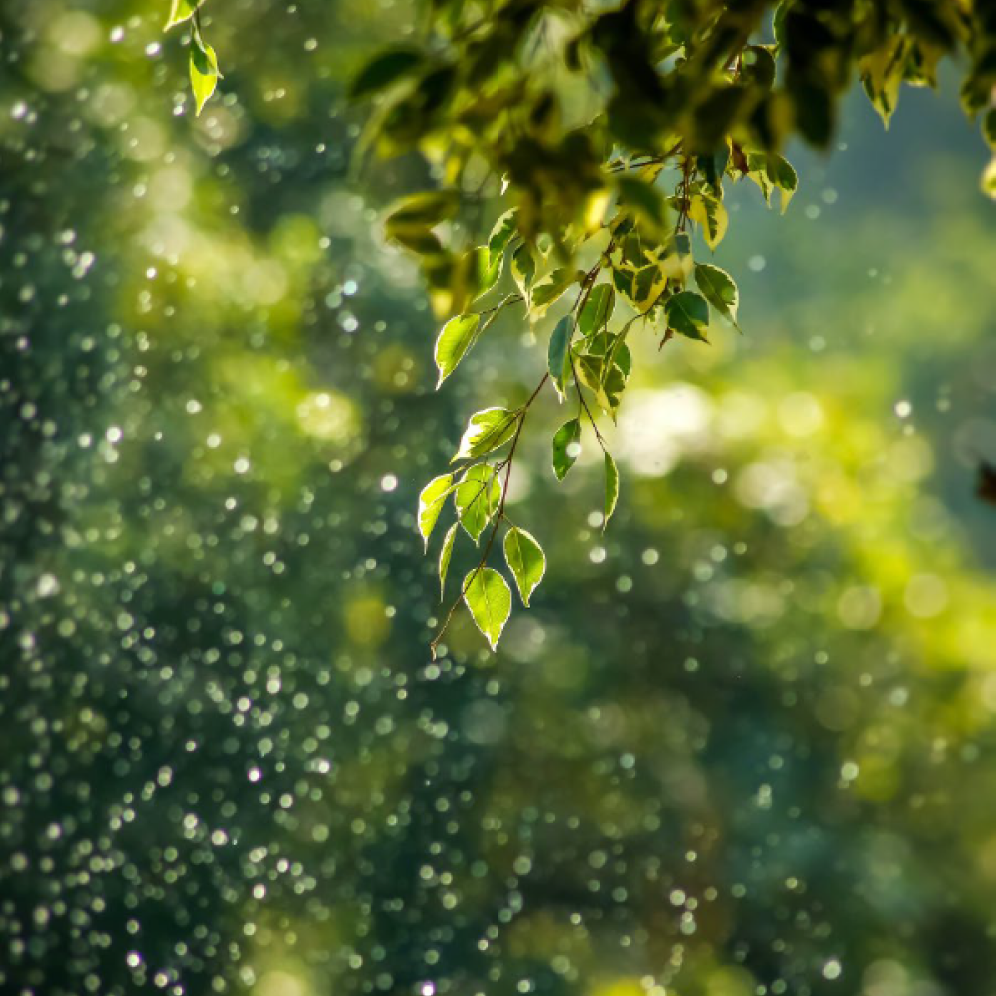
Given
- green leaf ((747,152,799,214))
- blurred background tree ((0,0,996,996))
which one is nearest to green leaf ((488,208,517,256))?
green leaf ((747,152,799,214))

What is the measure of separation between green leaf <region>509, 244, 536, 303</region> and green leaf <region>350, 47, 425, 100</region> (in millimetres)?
161

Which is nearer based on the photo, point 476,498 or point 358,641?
point 476,498

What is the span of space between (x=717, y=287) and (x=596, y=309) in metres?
0.06

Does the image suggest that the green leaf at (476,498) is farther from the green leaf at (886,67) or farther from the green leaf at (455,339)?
the green leaf at (886,67)

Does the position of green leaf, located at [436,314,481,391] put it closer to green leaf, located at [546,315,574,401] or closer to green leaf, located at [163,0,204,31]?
green leaf, located at [546,315,574,401]

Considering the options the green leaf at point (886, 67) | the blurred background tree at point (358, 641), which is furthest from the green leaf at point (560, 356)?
the blurred background tree at point (358, 641)

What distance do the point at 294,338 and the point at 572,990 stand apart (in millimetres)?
1377

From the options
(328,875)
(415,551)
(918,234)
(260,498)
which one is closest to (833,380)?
(918,234)

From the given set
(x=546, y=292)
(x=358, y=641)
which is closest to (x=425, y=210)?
(x=546, y=292)

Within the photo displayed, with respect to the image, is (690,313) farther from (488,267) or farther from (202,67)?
(202,67)

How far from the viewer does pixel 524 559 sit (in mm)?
539

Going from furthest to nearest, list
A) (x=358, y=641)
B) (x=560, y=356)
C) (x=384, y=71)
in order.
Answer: (x=358, y=641) < (x=560, y=356) < (x=384, y=71)

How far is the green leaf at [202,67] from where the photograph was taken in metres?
0.55

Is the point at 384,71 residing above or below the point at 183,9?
below
